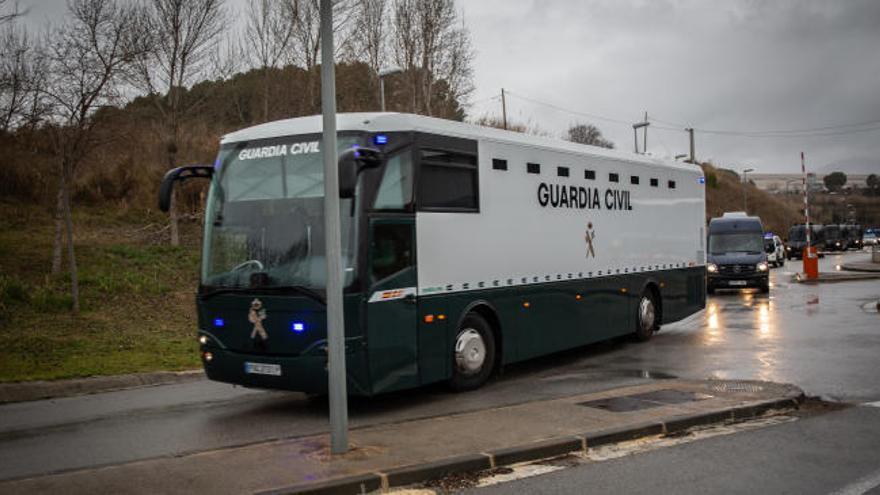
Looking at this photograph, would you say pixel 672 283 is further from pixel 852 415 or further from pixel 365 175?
pixel 365 175

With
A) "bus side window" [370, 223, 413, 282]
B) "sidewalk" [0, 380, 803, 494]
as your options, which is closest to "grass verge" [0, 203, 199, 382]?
"bus side window" [370, 223, 413, 282]

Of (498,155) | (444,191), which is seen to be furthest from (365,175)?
(498,155)

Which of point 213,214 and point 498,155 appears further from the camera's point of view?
point 498,155

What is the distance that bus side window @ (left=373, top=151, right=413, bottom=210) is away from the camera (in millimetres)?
9070

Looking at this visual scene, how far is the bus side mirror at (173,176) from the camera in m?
8.89

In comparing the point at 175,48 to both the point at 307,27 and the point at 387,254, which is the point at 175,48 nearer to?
the point at 307,27

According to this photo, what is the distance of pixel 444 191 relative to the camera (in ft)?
32.9

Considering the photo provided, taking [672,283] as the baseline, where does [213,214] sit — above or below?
above

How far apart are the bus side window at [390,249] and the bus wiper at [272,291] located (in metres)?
0.67

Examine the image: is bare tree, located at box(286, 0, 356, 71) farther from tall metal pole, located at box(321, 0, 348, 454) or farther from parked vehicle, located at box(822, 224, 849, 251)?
parked vehicle, located at box(822, 224, 849, 251)

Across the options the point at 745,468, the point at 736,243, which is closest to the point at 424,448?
the point at 745,468

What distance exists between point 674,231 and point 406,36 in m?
17.8

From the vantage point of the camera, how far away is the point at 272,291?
8875mm

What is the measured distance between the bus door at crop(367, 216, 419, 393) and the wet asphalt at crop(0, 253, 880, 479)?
53 cm
